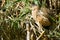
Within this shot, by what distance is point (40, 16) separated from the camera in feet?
5.15

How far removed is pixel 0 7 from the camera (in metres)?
1.67

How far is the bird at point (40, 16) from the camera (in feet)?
5.10

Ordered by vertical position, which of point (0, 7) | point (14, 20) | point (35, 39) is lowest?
point (35, 39)

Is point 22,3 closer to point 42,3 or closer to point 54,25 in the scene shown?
point 42,3

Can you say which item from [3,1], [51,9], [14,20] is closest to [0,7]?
[3,1]

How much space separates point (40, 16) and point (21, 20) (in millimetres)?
154

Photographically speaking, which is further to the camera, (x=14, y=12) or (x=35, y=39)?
(x=14, y=12)

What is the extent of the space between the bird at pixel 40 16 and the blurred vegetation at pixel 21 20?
0.09 ft

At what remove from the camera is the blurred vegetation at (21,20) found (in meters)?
1.57

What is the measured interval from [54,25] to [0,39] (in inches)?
17.5

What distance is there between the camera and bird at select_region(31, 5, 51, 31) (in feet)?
5.10

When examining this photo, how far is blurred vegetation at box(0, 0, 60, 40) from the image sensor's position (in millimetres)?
1571

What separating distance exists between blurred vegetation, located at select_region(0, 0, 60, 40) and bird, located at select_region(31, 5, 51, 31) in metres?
0.03

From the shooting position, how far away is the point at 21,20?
159 centimetres
